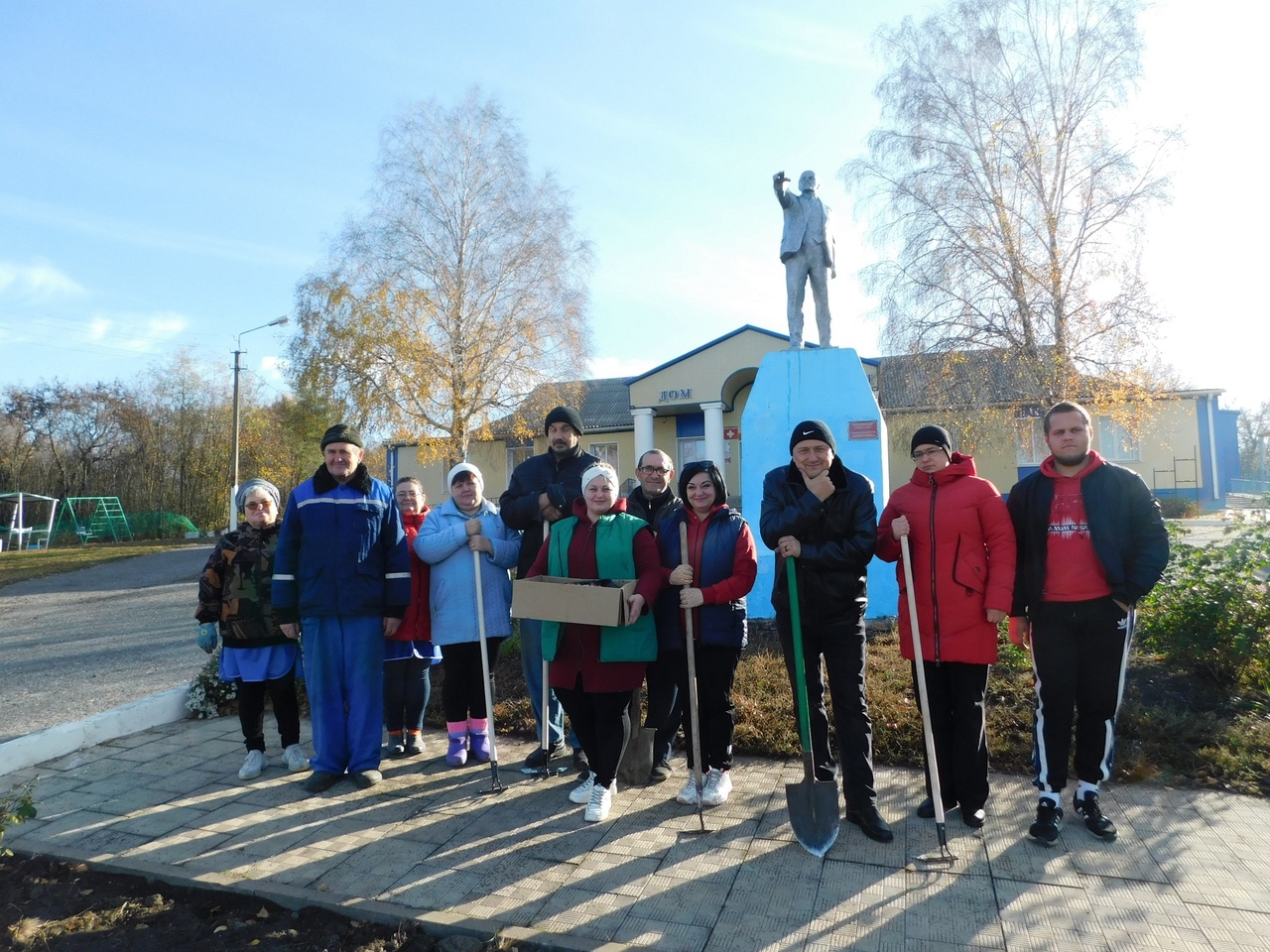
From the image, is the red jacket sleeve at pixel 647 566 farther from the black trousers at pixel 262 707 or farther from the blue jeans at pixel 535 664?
the black trousers at pixel 262 707

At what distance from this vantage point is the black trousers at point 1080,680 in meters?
3.41

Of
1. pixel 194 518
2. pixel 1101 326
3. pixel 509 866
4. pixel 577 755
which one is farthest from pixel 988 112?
pixel 194 518

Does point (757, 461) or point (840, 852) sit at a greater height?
point (757, 461)

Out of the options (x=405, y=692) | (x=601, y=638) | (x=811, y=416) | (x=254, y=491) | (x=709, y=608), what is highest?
(x=811, y=416)

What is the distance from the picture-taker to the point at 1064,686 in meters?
3.47

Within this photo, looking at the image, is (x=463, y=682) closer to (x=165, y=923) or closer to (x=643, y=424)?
(x=165, y=923)

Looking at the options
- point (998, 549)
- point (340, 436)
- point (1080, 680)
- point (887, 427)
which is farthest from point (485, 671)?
point (887, 427)

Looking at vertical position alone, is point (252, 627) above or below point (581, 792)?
above

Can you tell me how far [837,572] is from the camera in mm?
3492

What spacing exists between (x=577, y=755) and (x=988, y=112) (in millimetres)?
15298

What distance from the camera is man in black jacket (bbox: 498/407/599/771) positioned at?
4352 millimetres

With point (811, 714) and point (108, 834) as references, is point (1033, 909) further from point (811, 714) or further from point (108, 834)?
point (108, 834)

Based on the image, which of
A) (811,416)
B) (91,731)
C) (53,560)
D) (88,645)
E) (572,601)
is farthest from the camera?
(53,560)

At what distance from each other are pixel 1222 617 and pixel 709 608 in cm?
361
